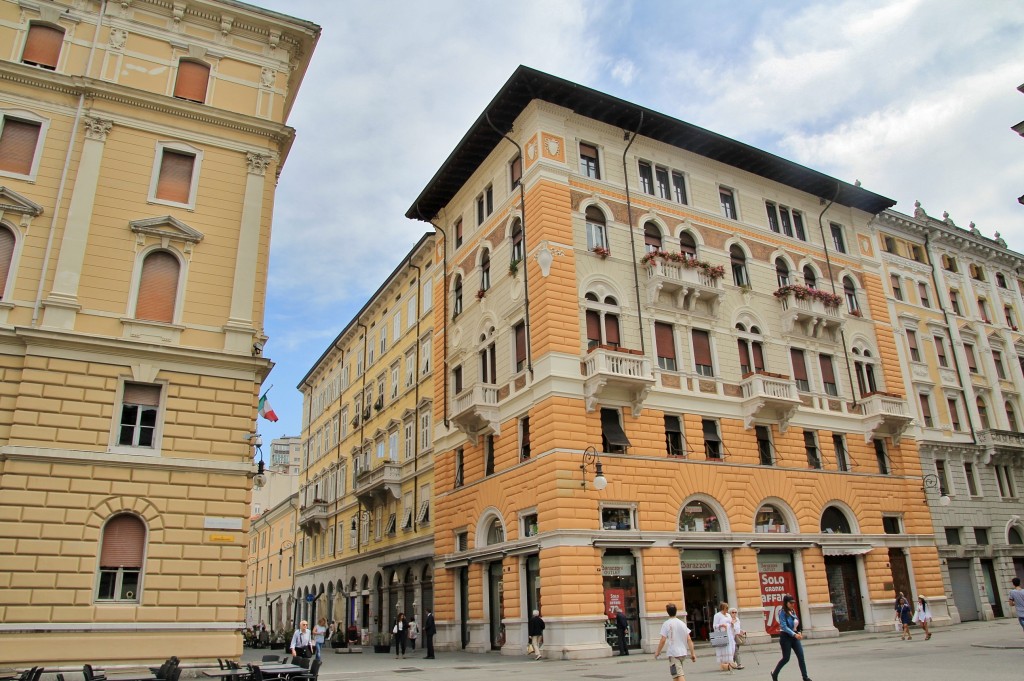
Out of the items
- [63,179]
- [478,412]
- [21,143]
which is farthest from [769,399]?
[21,143]

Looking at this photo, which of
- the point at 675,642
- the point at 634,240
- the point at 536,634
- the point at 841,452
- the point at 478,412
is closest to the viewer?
the point at 675,642

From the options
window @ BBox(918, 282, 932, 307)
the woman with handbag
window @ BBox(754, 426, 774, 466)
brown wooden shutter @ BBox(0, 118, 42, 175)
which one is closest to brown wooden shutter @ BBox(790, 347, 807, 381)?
window @ BBox(754, 426, 774, 466)

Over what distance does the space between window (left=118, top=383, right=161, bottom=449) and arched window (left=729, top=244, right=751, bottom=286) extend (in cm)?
2374

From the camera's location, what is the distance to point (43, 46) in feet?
72.4

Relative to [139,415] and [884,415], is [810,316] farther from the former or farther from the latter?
[139,415]

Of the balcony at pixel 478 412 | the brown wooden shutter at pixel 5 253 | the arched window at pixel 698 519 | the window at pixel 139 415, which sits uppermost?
the brown wooden shutter at pixel 5 253

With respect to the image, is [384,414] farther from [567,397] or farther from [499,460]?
[567,397]

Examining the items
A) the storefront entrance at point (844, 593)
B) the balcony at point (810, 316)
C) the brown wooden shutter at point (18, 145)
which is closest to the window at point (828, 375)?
the balcony at point (810, 316)

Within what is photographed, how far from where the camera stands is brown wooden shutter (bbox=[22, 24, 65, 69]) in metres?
21.8

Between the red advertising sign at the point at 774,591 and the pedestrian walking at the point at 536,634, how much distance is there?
908 centimetres

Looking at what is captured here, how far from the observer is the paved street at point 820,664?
15969 mm

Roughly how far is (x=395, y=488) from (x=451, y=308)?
11075mm

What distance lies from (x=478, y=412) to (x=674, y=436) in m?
7.73

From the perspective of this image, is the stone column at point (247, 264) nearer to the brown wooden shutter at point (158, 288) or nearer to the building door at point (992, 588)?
the brown wooden shutter at point (158, 288)
